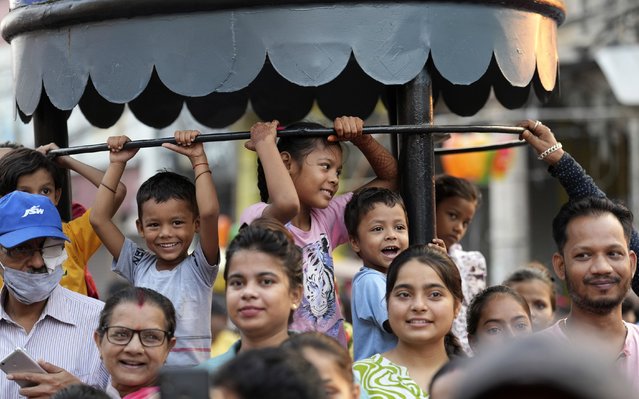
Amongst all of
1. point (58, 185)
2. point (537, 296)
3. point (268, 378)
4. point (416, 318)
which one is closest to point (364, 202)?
point (416, 318)

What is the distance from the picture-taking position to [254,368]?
244 cm

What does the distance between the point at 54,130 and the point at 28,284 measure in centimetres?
134

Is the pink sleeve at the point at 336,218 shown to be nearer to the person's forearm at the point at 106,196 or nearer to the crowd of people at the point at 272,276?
the crowd of people at the point at 272,276

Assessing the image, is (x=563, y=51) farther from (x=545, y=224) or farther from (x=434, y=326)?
(x=434, y=326)

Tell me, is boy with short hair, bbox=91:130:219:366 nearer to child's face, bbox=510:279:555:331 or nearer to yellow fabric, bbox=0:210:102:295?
yellow fabric, bbox=0:210:102:295

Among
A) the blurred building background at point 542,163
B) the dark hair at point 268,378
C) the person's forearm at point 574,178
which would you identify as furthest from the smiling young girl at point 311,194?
the blurred building background at point 542,163

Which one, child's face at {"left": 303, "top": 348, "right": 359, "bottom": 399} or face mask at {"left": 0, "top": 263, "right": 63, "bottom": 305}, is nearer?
child's face at {"left": 303, "top": 348, "right": 359, "bottom": 399}

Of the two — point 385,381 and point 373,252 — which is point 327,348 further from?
point 373,252

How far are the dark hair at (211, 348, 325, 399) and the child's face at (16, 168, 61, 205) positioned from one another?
2.96 metres

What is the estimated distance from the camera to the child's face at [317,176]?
495 centimetres

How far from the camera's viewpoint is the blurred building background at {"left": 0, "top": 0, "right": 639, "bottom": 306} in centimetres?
1920

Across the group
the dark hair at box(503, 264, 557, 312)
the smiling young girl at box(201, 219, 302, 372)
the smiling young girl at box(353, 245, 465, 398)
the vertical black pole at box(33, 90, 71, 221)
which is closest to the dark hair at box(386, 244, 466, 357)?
the smiling young girl at box(353, 245, 465, 398)

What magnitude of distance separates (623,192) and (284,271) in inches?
725

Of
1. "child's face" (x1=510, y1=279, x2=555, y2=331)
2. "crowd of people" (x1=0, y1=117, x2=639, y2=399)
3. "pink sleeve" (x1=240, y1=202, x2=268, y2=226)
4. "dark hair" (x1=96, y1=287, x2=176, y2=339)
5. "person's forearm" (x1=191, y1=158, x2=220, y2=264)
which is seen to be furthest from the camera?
"child's face" (x1=510, y1=279, x2=555, y2=331)
